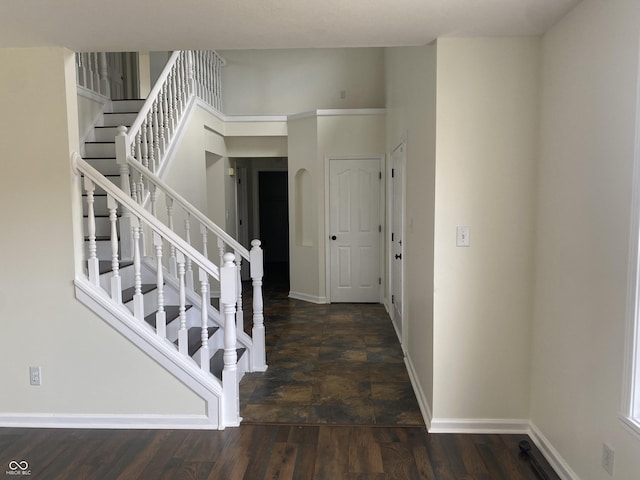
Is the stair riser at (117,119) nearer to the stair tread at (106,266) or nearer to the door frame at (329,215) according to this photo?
the stair tread at (106,266)

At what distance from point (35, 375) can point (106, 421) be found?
546 millimetres

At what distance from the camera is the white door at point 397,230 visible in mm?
4559

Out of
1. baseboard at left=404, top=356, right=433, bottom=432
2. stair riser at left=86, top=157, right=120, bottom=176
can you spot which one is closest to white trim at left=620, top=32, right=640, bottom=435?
baseboard at left=404, top=356, right=433, bottom=432

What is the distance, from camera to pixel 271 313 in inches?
226

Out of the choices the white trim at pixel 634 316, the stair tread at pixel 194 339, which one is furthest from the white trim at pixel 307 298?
the white trim at pixel 634 316

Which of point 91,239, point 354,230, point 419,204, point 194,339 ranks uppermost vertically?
point 419,204

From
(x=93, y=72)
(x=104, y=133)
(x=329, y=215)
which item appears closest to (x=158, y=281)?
(x=104, y=133)

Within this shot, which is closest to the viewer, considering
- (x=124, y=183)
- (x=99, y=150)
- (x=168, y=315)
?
(x=168, y=315)

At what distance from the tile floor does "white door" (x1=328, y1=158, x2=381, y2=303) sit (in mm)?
645

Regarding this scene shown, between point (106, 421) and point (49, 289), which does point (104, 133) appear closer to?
point (49, 289)

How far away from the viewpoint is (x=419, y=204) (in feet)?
10.4

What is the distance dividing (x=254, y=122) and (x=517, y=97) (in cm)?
480

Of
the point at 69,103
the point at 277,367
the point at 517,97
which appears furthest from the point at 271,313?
the point at 517,97

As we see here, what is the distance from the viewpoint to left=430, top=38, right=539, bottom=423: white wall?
8.46 ft
